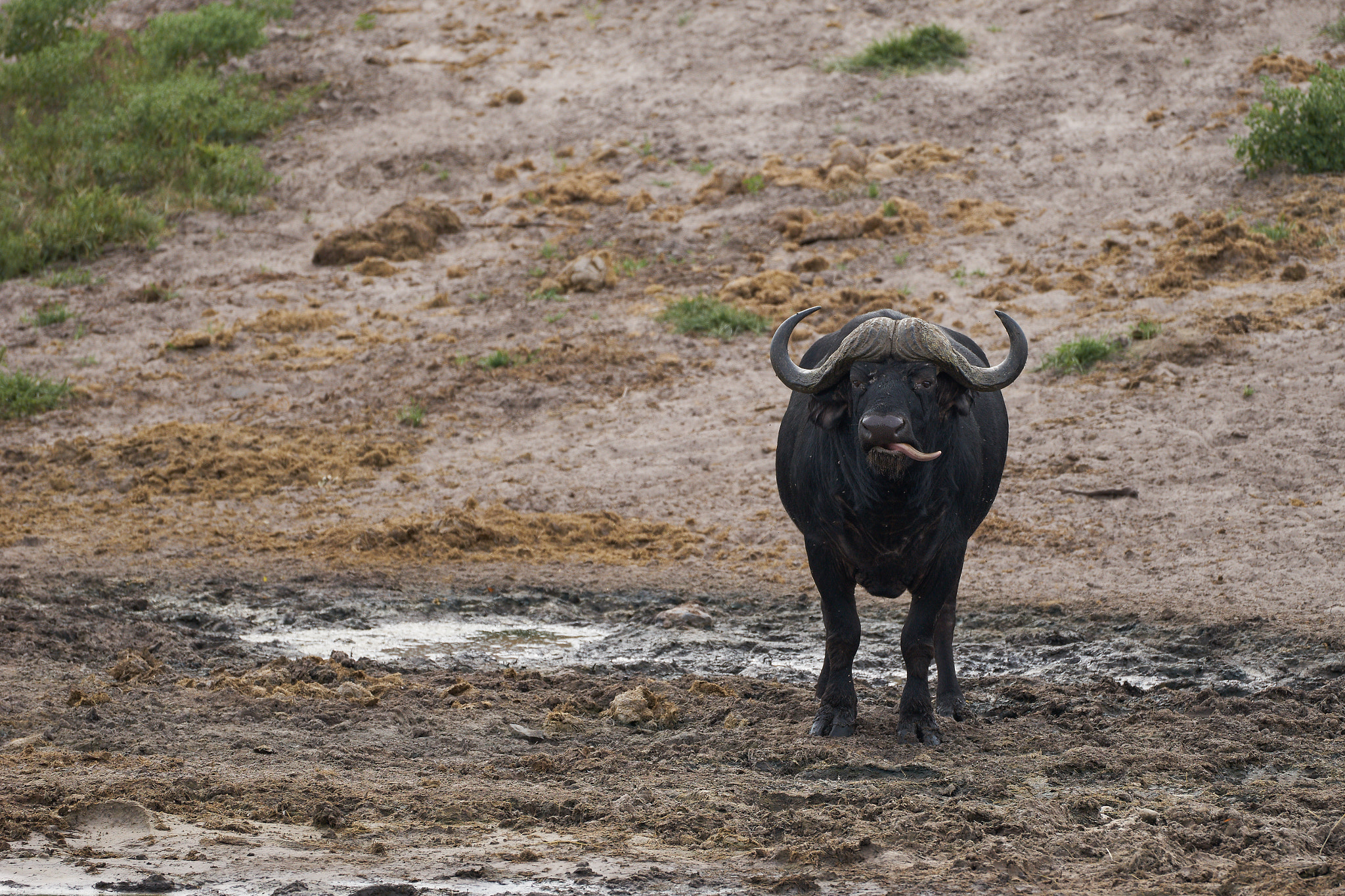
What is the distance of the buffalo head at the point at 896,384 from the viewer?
531 cm

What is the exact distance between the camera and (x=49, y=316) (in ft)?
49.0

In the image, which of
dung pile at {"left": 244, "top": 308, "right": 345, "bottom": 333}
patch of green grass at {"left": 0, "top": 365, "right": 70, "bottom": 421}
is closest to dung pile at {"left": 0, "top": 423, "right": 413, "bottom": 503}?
patch of green grass at {"left": 0, "top": 365, "right": 70, "bottom": 421}

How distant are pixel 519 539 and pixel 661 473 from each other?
1601 millimetres

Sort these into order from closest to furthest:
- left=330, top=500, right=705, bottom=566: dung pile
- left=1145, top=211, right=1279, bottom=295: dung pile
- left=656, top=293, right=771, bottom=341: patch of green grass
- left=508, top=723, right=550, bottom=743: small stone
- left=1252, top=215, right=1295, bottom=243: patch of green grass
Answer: left=508, top=723, right=550, bottom=743: small stone
left=330, top=500, right=705, bottom=566: dung pile
left=1145, top=211, right=1279, bottom=295: dung pile
left=1252, top=215, right=1295, bottom=243: patch of green grass
left=656, top=293, right=771, bottom=341: patch of green grass

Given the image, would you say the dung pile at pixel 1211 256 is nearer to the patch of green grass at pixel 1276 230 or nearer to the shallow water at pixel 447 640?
→ the patch of green grass at pixel 1276 230

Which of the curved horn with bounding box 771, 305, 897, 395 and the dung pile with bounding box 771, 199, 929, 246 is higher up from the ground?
the curved horn with bounding box 771, 305, 897, 395

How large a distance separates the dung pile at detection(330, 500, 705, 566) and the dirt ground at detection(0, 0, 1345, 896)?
0.05 metres

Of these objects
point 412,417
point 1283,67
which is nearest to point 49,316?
point 412,417

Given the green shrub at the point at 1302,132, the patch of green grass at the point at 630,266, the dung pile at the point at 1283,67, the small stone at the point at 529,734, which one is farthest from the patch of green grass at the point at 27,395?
the dung pile at the point at 1283,67

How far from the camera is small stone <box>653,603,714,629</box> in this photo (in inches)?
328

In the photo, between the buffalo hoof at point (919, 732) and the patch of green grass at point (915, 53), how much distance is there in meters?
13.8

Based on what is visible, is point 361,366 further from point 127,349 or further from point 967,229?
point 967,229

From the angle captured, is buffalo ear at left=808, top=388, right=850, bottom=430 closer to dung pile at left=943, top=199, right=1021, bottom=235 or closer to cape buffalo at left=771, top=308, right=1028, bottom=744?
cape buffalo at left=771, top=308, right=1028, bottom=744

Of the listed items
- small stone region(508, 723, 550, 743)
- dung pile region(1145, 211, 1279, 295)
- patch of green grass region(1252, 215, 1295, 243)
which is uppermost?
patch of green grass region(1252, 215, 1295, 243)
